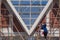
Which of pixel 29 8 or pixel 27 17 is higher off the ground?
pixel 29 8

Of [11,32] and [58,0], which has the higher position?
[58,0]

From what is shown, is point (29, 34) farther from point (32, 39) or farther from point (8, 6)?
point (8, 6)

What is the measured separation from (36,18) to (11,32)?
531mm

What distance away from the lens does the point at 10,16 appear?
238 inches

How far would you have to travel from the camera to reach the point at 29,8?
19.7ft

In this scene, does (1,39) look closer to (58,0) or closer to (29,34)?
(29,34)

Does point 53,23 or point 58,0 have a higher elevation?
point 58,0

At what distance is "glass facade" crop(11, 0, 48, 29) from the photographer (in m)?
5.97

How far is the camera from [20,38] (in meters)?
5.82

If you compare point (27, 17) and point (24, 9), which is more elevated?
point (24, 9)

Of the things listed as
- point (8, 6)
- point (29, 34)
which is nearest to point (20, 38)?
point (29, 34)

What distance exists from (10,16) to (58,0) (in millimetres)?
953

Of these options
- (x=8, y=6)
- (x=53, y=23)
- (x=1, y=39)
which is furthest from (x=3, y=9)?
(x=53, y=23)

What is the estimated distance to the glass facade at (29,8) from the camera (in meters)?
5.97
